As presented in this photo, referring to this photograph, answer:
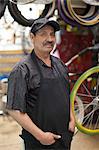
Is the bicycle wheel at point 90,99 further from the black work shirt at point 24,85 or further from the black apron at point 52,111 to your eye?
the black work shirt at point 24,85

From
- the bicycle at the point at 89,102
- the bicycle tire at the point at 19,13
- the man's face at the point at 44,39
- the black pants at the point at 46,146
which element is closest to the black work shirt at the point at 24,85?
the man's face at the point at 44,39

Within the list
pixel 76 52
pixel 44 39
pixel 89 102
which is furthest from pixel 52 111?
pixel 76 52

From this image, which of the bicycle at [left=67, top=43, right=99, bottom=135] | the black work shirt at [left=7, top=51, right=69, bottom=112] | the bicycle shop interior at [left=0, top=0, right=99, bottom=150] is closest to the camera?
the black work shirt at [left=7, top=51, right=69, bottom=112]

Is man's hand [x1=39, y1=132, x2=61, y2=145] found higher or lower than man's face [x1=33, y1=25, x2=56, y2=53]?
lower

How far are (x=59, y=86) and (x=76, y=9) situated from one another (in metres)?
1.39

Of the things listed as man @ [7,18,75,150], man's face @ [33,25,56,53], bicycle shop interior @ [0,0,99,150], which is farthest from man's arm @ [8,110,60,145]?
bicycle shop interior @ [0,0,99,150]

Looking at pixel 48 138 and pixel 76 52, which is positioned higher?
pixel 76 52

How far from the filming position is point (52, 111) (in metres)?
1.54

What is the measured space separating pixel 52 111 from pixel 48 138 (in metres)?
0.17

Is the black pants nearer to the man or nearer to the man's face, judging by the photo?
the man

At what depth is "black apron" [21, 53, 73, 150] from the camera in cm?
150

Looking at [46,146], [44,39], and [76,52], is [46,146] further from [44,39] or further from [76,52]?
[76,52]

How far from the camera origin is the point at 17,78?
144 cm

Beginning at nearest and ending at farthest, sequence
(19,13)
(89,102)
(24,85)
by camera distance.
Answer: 1. (24,85)
2. (19,13)
3. (89,102)
